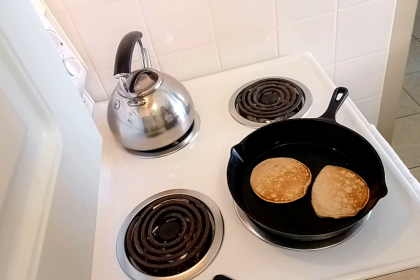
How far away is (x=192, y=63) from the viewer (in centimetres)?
99

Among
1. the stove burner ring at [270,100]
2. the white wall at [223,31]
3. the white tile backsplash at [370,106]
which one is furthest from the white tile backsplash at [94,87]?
the white tile backsplash at [370,106]

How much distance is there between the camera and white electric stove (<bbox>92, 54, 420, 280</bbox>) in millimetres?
534

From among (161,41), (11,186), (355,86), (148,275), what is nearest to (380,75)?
(355,86)

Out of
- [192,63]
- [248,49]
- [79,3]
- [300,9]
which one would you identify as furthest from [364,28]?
[79,3]

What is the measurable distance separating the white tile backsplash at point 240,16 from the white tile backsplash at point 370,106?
44 centimetres

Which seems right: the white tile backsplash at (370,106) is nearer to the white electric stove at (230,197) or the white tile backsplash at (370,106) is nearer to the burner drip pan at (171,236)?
the white electric stove at (230,197)

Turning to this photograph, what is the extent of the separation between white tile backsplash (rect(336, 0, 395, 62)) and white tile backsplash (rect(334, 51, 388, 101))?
0.02m

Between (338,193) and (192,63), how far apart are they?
0.57m

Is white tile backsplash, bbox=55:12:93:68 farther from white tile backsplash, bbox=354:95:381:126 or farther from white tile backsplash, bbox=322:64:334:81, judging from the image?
white tile backsplash, bbox=354:95:381:126

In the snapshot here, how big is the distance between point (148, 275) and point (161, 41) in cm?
61

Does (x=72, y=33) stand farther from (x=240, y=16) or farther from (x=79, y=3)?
(x=240, y=16)

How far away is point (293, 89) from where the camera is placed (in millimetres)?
862

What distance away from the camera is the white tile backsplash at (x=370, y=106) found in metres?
1.16

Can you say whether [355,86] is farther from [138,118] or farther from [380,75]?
[138,118]
